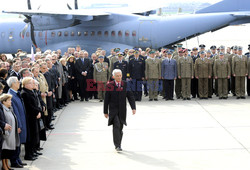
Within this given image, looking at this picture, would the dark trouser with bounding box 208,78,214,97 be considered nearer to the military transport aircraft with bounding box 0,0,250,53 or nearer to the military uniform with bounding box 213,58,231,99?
the military uniform with bounding box 213,58,231,99

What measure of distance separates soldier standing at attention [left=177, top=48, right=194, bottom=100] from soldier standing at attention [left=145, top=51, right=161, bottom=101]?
0.73 meters

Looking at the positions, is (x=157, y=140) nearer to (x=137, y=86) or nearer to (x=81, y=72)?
(x=137, y=86)

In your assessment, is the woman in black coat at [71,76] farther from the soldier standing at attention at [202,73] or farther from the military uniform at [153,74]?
the soldier standing at attention at [202,73]

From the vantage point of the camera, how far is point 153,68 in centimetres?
1475

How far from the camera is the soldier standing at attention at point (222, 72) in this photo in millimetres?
14664

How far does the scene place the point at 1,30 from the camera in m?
24.6

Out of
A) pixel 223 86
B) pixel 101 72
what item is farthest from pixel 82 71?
pixel 223 86

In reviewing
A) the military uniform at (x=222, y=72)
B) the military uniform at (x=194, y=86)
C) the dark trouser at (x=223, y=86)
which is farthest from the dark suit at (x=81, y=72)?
the dark trouser at (x=223, y=86)

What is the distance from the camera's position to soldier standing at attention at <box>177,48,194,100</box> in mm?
14719

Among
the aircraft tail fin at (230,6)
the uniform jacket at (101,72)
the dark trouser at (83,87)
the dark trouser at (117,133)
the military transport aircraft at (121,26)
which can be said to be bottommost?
the dark trouser at (117,133)

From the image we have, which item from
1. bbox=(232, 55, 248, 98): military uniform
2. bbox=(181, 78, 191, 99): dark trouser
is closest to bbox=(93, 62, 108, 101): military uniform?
bbox=(181, 78, 191, 99): dark trouser

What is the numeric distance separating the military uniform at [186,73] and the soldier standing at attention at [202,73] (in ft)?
0.72

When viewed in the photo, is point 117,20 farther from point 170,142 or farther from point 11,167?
point 11,167

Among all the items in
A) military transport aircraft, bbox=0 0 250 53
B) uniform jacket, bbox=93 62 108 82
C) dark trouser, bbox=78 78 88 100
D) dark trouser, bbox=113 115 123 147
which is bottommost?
dark trouser, bbox=113 115 123 147
